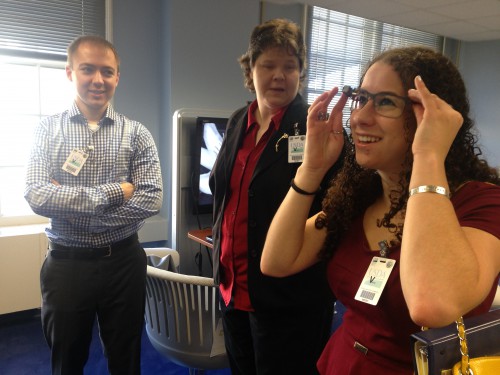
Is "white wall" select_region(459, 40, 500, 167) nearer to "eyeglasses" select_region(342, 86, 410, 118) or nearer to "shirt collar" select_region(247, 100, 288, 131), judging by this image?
"shirt collar" select_region(247, 100, 288, 131)

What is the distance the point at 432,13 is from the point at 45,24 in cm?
389

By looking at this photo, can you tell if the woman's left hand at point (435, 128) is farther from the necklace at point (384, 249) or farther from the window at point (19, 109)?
the window at point (19, 109)

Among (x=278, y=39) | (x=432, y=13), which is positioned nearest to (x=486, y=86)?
(x=432, y=13)

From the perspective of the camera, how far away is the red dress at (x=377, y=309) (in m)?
0.83

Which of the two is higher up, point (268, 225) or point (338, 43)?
point (338, 43)

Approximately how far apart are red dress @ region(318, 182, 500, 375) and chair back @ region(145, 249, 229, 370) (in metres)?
0.71

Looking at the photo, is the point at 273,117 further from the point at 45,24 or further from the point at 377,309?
the point at 45,24

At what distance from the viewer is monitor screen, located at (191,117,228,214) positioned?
236 cm

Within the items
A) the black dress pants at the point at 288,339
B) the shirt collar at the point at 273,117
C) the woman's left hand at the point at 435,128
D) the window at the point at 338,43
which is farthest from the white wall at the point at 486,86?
the woman's left hand at the point at 435,128

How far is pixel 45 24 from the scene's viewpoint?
3.11 meters

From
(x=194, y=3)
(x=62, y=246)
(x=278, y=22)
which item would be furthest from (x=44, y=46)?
(x=278, y=22)

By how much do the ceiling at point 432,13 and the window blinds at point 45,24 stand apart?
1.88 m

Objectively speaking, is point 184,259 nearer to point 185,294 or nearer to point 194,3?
point 185,294

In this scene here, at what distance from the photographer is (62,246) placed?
1.64m
